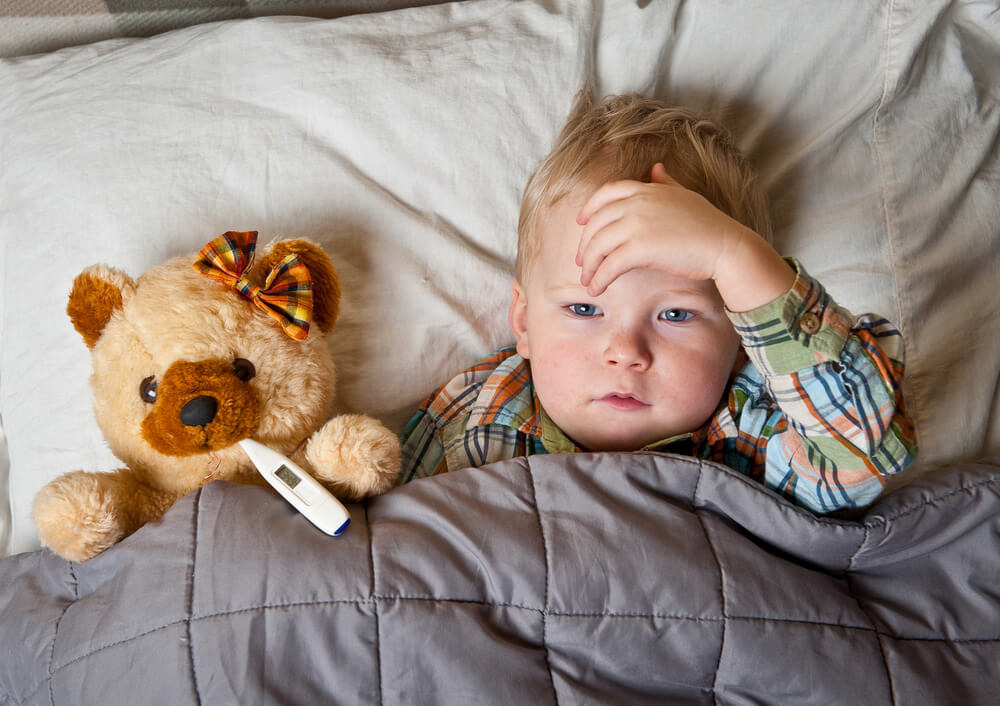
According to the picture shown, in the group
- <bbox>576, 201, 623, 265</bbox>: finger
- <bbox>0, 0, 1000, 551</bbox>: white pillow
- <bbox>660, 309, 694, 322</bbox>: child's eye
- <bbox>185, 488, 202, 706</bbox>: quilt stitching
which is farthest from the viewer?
<bbox>0, 0, 1000, 551</bbox>: white pillow

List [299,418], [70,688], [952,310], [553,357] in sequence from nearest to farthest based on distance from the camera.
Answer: [70,688] → [299,418] → [553,357] → [952,310]

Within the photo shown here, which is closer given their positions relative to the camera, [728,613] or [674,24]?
[728,613]

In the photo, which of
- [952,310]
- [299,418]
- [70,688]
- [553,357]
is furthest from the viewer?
[952,310]

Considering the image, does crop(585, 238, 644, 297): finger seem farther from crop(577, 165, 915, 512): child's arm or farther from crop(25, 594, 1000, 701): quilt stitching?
crop(25, 594, 1000, 701): quilt stitching

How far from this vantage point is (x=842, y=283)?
115 centimetres

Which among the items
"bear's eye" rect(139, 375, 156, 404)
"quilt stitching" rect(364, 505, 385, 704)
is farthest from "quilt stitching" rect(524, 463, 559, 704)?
"bear's eye" rect(139, 375, 156, 404)

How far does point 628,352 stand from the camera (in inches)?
36.2

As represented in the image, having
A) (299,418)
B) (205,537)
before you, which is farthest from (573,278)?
(205,537)

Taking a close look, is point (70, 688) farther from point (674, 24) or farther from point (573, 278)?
point (674, 24)

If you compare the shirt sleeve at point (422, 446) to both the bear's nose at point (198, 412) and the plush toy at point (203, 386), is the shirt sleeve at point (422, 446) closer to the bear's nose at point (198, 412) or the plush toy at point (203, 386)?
the plush toy at point (203, 386)

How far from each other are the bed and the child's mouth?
83 millimetres

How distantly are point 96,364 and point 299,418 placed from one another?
0.74ft

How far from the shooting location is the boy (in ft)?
2.73

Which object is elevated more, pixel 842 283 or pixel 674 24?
pixel 674 24
